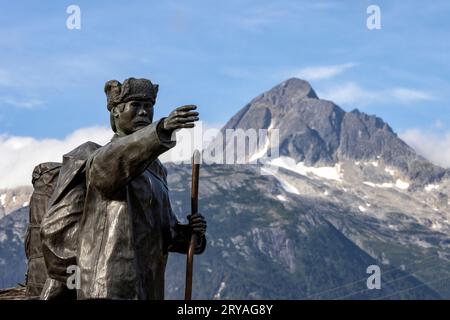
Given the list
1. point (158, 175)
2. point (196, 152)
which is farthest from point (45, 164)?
point (196, 152)

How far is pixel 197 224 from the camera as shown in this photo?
17.0m

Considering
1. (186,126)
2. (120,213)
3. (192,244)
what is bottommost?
(192,244)

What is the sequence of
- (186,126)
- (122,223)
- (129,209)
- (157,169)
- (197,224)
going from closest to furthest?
1. (186,126)
2. (122,223)
3. (129,209)
4. (197,224)
5. (157,169)

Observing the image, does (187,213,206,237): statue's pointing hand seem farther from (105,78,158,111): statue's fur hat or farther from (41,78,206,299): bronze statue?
(105,78,158,111): statue's fur hat

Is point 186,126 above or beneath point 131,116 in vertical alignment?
beneath

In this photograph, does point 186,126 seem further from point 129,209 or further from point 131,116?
point 131,116

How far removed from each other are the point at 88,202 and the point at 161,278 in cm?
144

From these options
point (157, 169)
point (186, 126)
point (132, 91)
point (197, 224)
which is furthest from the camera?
point (157, 169)

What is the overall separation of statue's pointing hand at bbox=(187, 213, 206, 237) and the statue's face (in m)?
1.45

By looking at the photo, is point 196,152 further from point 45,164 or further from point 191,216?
point 45,164

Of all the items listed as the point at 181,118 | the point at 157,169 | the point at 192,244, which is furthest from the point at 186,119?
the point at 157,169

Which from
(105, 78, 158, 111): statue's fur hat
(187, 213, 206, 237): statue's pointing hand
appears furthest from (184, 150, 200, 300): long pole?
(105, 78, 158, 111): statue's fur hat

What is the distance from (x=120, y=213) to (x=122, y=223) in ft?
0.44

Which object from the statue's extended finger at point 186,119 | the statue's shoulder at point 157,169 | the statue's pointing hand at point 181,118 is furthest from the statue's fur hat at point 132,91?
the statue's extended finger at point 186,119
